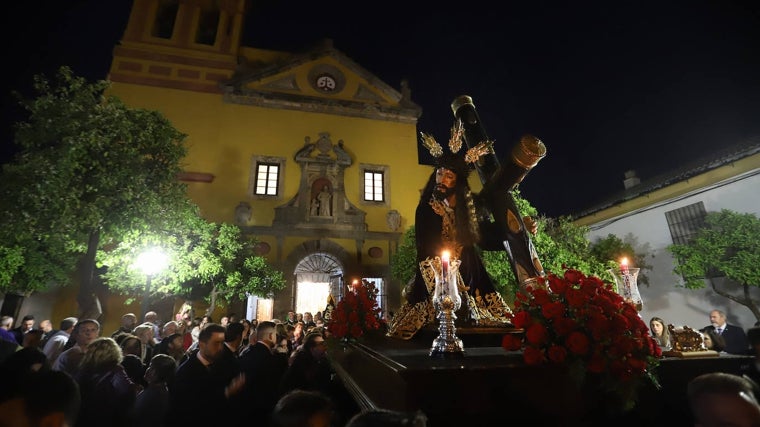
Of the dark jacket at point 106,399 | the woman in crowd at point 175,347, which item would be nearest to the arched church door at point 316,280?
the woman in crowd at point 175,347

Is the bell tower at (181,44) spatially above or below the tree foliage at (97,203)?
above

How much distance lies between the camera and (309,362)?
4199 millimetres

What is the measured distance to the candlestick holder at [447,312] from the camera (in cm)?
279

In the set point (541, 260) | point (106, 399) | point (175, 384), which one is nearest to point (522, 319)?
point (175, 384)

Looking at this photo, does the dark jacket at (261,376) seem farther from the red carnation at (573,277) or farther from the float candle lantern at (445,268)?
the red carnation at (573,277)

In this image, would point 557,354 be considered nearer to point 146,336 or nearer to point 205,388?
point 205,388

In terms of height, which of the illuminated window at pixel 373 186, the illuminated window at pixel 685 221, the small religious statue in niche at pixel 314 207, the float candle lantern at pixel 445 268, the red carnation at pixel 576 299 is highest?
the illuminated window at pixel 373 186

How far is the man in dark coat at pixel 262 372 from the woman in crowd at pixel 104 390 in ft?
3.71

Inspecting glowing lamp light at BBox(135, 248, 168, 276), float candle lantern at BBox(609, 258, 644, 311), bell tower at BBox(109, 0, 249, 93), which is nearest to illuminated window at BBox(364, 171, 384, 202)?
bell tower at BBox(109, 0, 249, 93)

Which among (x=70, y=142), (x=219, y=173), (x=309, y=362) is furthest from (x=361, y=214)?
(x=309, y=362)

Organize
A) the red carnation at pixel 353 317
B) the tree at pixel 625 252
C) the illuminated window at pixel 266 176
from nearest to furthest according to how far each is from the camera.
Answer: the red carnation at pixel 353 317
the tree at pixel 625 252
the illuminated window at pixel 266 176

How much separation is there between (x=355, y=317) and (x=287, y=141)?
15.5 metres

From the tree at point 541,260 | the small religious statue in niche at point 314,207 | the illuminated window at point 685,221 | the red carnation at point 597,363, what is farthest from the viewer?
the small religious statue in niche at point 314,207

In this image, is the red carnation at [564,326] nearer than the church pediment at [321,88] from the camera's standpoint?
Yes
